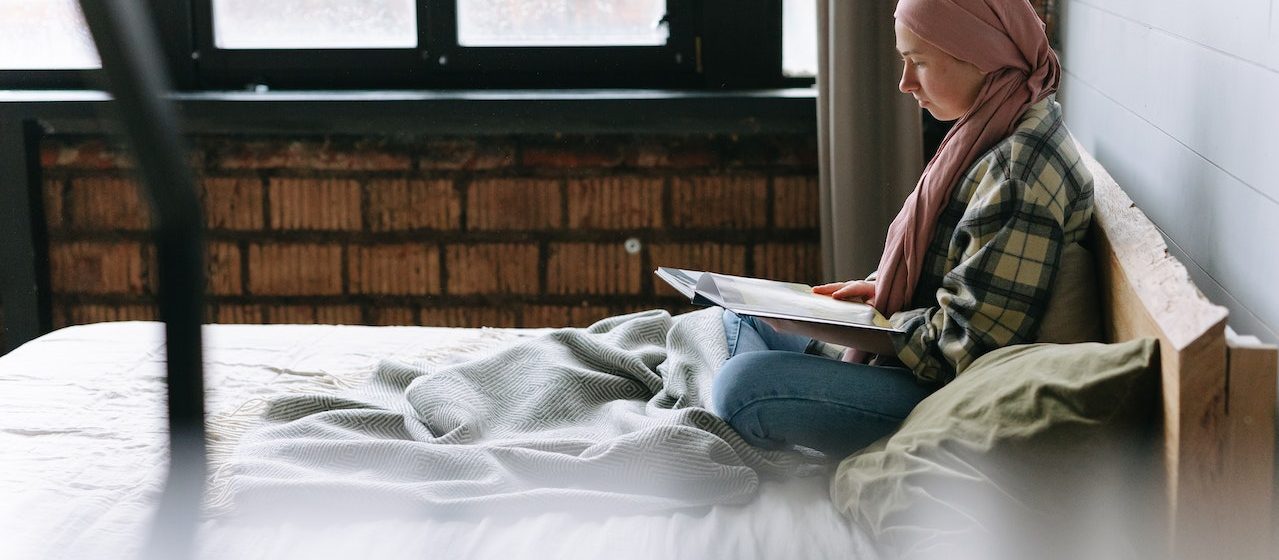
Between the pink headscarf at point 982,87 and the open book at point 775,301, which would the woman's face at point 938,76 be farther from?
the open book at point 775,301

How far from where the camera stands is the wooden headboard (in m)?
0.97

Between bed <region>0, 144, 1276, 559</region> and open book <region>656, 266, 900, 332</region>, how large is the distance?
0.20m

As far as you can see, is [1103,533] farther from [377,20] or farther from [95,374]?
[377,20]

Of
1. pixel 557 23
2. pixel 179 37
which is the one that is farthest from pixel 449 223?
pixel 179 37

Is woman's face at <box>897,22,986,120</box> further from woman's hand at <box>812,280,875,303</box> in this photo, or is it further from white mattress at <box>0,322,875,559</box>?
white mattress at <box>0,322,875,559</box>

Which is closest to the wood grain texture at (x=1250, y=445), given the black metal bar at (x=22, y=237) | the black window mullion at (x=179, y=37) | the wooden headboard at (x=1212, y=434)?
the wooden headboard at (x=1212, y=434)

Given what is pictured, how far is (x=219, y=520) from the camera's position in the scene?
131 centimetres

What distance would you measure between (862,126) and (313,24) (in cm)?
135

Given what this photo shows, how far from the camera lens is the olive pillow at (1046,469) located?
3.53 ft

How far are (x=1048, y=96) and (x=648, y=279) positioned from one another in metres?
1.42

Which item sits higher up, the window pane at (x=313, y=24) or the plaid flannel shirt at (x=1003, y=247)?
the window pane at (x=313, y=24)

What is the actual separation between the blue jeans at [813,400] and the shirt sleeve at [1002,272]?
8cm

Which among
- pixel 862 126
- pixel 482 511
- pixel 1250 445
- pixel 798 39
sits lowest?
pixel 482 511

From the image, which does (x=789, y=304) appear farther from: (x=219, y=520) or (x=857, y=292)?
(x=219, y=520)
